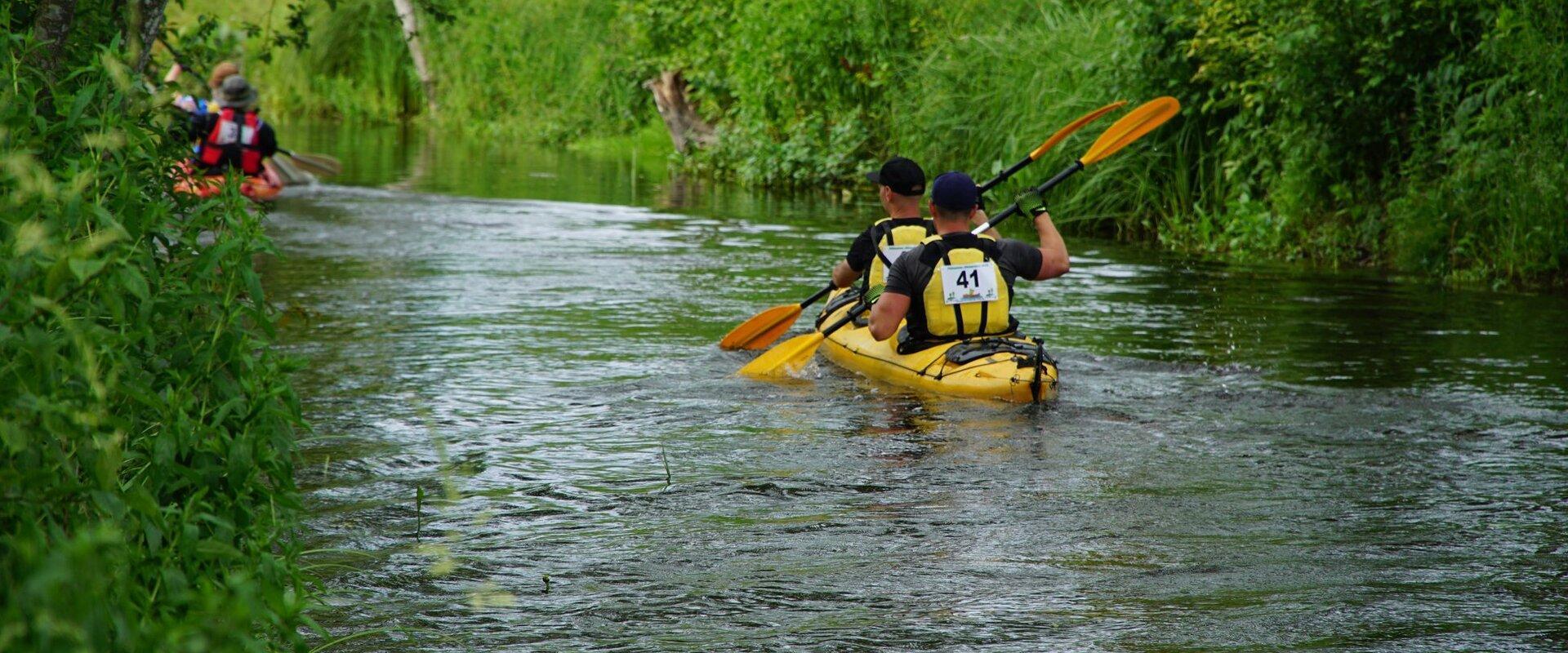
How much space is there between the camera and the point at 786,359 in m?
8.95

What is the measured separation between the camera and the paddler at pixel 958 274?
26.0 feet

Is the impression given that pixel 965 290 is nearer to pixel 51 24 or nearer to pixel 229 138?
pixel 51 24

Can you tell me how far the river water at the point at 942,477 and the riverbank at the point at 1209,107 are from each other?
0.89m

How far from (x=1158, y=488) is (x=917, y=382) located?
6.92ft

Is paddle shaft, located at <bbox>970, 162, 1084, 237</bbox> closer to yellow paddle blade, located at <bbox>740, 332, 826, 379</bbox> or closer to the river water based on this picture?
the river water

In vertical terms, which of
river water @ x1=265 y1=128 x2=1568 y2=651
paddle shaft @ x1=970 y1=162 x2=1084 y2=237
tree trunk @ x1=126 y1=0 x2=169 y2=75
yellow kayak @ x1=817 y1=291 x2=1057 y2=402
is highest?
tree trunk @ x1=126 y1=0 x2=169 y2=75

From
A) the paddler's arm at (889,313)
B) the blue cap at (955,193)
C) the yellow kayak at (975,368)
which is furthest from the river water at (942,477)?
the blue cap at (955,193)

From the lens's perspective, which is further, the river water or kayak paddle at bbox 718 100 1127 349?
kayak paddle at bbox 718 100 1127 349

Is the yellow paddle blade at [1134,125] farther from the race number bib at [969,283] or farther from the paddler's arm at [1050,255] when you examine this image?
the race number bib at [969,283]

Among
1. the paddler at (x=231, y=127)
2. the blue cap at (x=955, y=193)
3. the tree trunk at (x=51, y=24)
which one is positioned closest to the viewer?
the tree trunk at (x=51, y=24)

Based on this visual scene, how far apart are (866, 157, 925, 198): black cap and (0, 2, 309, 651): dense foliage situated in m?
4.47

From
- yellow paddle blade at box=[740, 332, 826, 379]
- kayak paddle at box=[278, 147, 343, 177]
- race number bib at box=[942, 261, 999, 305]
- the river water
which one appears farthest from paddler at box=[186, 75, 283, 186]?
race number bib at box=[942, 261, 999, 305]

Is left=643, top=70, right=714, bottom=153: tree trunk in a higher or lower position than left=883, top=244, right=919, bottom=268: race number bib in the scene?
higher

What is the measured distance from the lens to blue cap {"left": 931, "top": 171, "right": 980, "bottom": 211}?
7.75 metres
